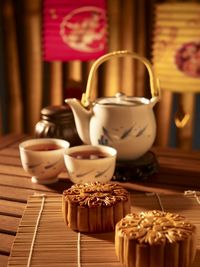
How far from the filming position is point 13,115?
281cm

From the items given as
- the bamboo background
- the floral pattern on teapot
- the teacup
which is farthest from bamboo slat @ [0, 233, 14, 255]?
the bamboo background

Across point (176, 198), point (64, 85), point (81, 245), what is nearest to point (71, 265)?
point (81, 245)

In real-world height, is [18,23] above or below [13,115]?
above

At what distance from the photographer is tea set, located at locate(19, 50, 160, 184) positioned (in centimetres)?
113

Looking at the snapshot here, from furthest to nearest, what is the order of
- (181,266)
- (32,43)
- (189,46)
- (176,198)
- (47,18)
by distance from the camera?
(32,43) < (47,18) < (189,46) < (176,198) < (181,266)

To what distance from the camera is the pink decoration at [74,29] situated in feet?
7.47

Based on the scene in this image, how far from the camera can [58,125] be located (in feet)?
4.64

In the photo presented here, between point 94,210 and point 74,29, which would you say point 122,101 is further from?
point 74,29

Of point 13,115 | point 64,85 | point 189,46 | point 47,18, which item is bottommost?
point 13,115

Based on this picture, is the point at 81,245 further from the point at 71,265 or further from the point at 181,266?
the point at 181,266

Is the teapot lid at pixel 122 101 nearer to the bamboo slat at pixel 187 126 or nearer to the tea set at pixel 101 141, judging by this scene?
the tea set at pixel 101 141

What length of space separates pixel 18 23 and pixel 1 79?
354 millimetres

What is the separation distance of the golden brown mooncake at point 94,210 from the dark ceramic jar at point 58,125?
19.4 inches

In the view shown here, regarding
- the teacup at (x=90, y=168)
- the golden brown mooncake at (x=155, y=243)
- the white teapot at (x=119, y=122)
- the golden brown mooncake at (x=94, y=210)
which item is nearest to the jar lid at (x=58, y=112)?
the white teapot at (x=119, y=122)
